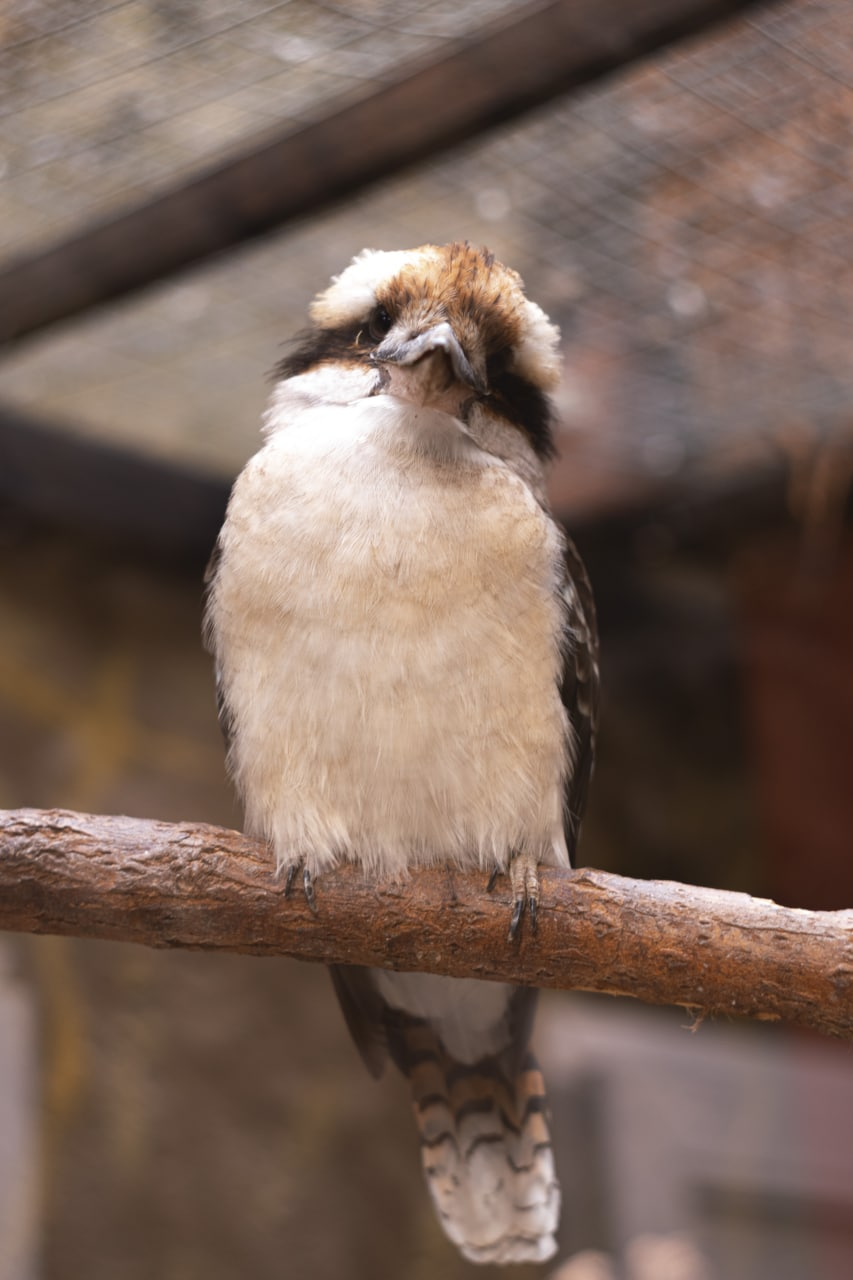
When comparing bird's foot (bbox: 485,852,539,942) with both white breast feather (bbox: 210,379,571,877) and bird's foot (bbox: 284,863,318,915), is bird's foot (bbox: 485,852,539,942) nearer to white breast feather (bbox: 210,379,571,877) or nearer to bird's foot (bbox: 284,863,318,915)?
white breast feather (bbox: 210,379,571,877)

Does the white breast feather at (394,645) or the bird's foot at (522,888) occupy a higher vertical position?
the white breast feather at (394,645)

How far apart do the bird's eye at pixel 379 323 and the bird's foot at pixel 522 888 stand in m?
0.64

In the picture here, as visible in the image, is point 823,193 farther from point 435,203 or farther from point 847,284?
point 435,203

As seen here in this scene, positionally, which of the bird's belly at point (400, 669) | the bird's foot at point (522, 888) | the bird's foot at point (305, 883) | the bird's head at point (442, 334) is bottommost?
the bird's foot at point (522, 888)

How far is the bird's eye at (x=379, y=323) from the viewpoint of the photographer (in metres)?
1.55

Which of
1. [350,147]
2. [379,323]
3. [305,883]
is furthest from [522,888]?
[350,147]

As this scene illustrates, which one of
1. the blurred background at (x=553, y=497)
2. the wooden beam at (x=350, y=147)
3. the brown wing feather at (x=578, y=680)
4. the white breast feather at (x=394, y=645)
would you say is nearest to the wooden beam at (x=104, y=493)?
the blurred background at (x=553, y=497)

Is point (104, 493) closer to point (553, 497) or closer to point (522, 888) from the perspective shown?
point (553, 497)

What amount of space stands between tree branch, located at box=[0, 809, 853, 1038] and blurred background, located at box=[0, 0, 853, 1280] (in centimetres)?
85

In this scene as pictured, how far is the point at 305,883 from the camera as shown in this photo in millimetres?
1414

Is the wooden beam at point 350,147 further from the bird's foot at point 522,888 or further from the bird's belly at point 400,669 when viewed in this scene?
the bird's foot at point 522,888

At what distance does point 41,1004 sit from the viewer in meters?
2.42

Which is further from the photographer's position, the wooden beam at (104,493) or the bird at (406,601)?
the wooden beam at (104,493)

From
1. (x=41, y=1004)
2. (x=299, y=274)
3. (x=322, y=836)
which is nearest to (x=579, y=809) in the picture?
(x=322, y=836)
